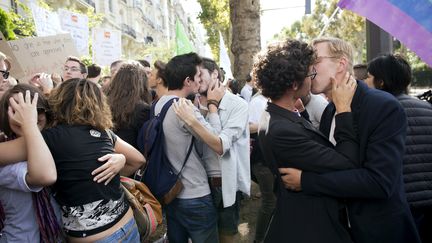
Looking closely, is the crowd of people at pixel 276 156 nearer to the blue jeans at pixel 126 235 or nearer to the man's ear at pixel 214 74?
the blue jeans at pixel 126 235

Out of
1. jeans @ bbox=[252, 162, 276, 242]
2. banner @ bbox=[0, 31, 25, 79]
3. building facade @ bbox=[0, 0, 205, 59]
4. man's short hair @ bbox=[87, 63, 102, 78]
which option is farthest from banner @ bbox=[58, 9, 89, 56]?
building facade @ bbox=[0, 0, 205, 59]

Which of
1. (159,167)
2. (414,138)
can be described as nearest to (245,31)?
(159,167)

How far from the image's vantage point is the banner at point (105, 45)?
620 centimetres

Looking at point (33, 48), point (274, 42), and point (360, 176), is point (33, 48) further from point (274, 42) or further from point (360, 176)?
point (360, 176)

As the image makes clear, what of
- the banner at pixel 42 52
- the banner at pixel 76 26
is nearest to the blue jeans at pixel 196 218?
the banner at pixel 42 52

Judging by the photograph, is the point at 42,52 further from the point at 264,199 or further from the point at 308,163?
the point at 308,163

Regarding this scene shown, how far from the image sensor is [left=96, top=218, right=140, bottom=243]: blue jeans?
2013 mm

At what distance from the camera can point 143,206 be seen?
2441mm

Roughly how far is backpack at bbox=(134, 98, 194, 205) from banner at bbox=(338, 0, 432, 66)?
1493mm

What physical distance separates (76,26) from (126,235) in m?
4.58

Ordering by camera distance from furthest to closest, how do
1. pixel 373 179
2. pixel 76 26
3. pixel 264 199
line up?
pixel 76 26
pixel 264 199
pixel 373 179

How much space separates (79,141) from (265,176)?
7.68 feet

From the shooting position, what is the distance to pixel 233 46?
696cm

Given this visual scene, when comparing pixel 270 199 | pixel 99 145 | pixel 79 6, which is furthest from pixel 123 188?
pixel 79 6
